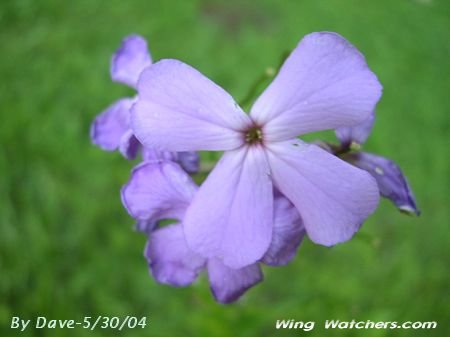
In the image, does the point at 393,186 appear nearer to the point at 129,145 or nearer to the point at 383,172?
the point at 383,172

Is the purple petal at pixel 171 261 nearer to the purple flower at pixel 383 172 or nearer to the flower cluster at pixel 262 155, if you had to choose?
the flower cluster at pixel 262 155

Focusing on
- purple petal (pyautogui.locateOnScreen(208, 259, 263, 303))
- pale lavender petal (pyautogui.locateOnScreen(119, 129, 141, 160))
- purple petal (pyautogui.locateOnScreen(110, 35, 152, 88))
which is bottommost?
purple petal (pyautogui.locateOnScreen(208, 259, 263, 303))

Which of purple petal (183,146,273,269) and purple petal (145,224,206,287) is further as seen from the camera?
purple petal (145,224,206,287)

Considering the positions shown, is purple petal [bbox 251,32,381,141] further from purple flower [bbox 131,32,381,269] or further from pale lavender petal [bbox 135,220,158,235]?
pale lavender petal [bbox 135,220,158,235]

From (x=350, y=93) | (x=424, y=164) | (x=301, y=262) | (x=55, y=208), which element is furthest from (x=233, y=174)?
(x=424, y=164)

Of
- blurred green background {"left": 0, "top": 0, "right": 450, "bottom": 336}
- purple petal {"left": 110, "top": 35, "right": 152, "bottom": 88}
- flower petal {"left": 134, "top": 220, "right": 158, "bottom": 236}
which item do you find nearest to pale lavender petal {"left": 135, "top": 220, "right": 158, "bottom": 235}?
flower petal {"left": 134, "top": 220, "right": 158, "bottom": 236}

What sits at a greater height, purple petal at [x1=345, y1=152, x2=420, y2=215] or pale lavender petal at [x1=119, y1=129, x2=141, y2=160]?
pale lavender petal at [x1=119, y1=129, x2=141, y2=160]

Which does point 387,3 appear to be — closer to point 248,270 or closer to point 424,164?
point 424,164

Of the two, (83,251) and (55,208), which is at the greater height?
(55,208)
